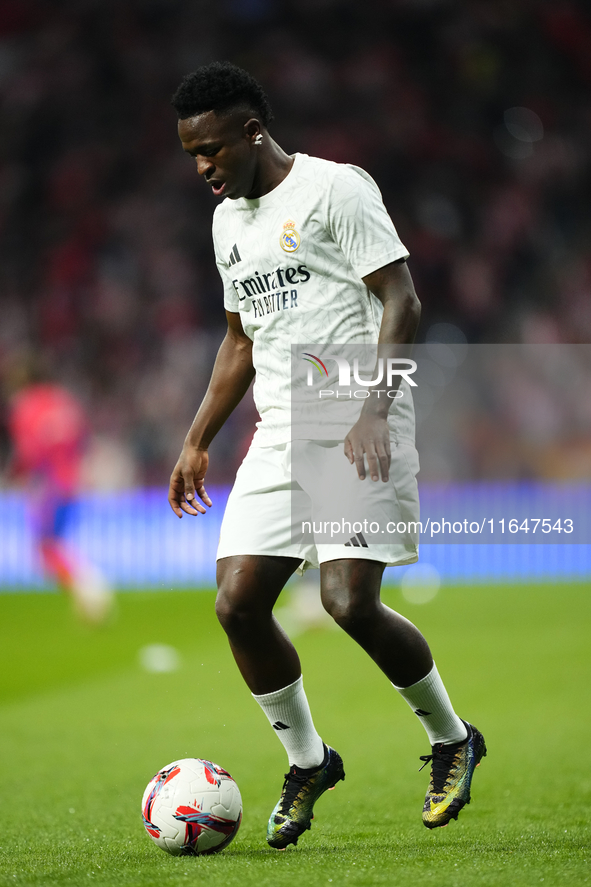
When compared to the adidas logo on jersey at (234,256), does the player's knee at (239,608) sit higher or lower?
lower

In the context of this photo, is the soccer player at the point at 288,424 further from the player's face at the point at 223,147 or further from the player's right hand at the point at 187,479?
the player's right hand at the point at 187,479

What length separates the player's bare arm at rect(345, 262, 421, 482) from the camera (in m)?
2.84

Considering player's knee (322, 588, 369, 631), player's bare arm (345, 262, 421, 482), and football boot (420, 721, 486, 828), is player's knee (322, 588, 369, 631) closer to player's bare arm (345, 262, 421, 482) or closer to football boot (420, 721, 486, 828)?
player's bare arm (345, 262, 421, 482)

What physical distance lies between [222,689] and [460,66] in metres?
13.0

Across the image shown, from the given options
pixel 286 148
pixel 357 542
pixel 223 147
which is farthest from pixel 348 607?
pixel 286 148

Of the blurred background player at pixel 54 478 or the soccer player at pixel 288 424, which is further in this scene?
the blurred background player at pixel 54 478

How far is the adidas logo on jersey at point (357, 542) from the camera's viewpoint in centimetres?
289

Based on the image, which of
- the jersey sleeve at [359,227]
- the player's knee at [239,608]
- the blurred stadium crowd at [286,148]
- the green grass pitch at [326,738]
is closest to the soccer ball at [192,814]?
the green grass pitch at [326,738]

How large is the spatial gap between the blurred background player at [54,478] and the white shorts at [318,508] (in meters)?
6.21

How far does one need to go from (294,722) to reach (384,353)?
44.5 inches

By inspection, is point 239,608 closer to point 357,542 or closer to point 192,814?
point 357,542

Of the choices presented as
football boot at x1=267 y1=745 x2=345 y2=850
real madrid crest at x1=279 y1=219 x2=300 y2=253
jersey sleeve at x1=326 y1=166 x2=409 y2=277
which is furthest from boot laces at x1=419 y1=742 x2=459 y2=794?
real madrid crest at x1=279 y1=219 x2=300 y2=253

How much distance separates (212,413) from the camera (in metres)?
3.48

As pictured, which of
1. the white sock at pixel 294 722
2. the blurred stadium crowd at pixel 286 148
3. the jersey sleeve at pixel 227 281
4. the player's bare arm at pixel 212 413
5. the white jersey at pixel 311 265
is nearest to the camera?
the white jersey at pixel 311 265
